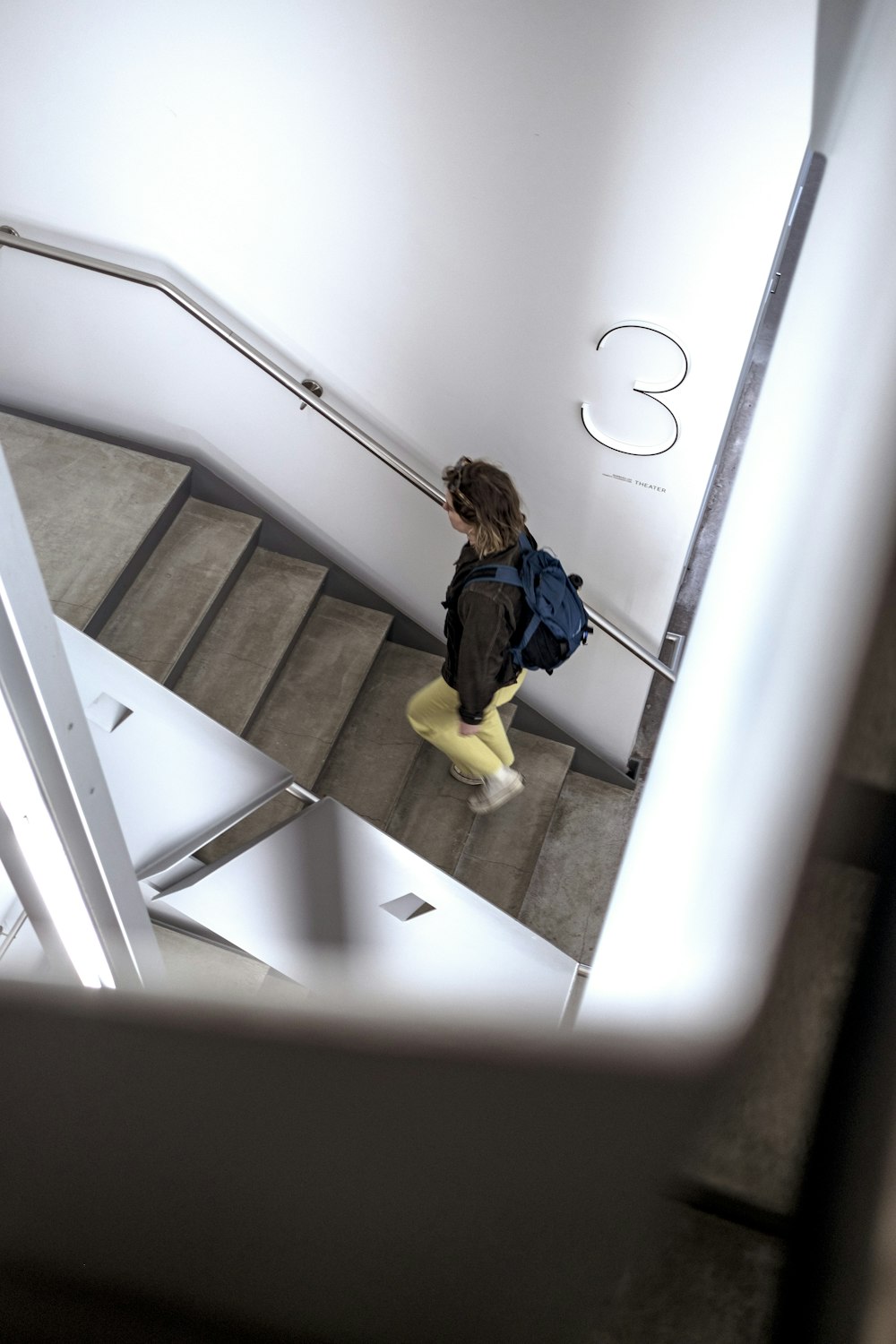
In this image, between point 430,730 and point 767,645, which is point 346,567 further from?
point 767,645

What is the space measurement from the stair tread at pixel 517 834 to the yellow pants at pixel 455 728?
0.36 meters

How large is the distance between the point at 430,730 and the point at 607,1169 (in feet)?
13.0

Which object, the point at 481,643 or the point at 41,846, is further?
the point at 481,643

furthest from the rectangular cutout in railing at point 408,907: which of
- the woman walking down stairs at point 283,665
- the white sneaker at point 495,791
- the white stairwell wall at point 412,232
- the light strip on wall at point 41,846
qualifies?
the white stairwell wall at point 412,232

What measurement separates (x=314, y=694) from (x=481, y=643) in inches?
49.9

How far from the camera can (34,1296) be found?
7.5 inches

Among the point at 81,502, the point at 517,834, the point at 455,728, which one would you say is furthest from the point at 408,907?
the point at 81,502

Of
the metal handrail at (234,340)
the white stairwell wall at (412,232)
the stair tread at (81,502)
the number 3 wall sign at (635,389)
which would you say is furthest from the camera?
the stair tread at (81,502)

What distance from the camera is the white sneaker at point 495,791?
14.2 feet

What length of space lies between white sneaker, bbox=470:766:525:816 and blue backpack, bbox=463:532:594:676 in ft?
2.88

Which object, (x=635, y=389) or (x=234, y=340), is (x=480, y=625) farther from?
(x=234, y=340)

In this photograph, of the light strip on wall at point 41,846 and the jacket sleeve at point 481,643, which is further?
the jacket sleeve at point 481,643

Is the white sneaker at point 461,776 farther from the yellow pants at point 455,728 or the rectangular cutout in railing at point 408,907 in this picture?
the rectangular cutout in railing at point 408,907

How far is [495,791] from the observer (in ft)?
14.3
